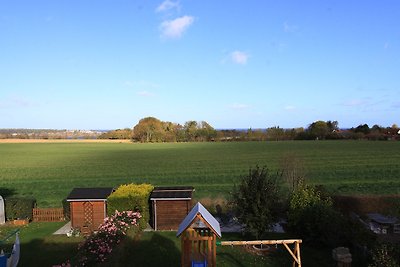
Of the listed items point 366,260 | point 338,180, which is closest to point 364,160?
point 338,180

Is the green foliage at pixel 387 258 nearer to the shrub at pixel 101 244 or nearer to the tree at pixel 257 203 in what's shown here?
the tree at pixel 257 203

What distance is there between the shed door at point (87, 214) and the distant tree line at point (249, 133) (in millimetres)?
96452

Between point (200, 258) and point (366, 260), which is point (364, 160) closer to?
point (366, 260)

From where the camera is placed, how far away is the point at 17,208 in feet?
81.3

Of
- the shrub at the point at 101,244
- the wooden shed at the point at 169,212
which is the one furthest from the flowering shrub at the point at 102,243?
the wooden shed at the point at 169,212

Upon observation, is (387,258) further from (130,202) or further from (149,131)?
(149,131)

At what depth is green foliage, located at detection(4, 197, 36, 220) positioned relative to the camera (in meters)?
24.7

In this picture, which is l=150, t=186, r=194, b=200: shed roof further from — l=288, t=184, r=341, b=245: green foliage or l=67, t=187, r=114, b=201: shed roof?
l=288, t=184, r=341, b=245: green foliage

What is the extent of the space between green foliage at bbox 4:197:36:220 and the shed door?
5.11m

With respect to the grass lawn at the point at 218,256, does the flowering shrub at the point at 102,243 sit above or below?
above

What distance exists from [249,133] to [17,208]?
102 metres

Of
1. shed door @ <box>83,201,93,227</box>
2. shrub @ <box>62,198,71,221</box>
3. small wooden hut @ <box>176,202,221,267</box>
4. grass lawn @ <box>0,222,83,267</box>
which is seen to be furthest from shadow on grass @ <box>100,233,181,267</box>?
shrub @ <box>62,198,71,221</box>

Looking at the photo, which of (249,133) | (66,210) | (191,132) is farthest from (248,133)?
(66,210)

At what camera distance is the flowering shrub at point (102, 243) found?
14.4 meters
